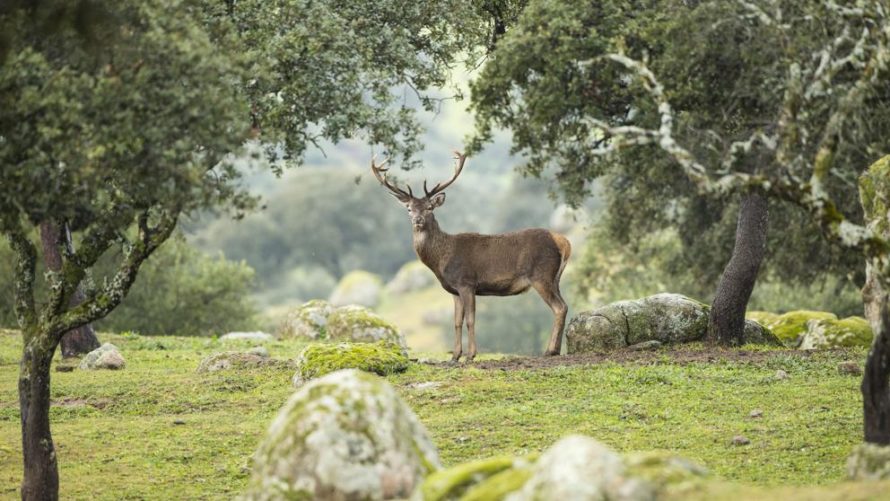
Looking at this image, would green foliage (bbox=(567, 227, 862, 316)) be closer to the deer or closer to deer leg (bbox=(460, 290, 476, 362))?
the deer

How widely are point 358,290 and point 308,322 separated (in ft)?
320

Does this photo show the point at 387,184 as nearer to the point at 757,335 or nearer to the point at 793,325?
the point at 757,335

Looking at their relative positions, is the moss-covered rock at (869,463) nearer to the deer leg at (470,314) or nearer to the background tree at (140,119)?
the background tree at (140,119)

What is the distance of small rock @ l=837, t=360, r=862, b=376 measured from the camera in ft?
75.9

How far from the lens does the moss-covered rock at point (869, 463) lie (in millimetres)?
12570

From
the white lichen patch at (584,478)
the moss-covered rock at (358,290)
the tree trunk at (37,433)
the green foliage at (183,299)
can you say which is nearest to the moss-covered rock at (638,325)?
the tree trunk at (37,433)

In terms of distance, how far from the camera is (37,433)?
17391 mm

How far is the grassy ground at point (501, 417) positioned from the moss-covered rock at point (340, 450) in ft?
18.2

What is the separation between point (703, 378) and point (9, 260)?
31440mm

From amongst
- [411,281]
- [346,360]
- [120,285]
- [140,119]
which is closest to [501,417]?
[346,360]

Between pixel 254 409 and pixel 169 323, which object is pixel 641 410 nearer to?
pixel 254 409

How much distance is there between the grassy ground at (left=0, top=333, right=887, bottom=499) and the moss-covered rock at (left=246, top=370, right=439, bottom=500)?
5557mm

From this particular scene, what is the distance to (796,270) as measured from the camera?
4000cm

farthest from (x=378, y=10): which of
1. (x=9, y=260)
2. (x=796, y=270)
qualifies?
(x=9, y=260)
